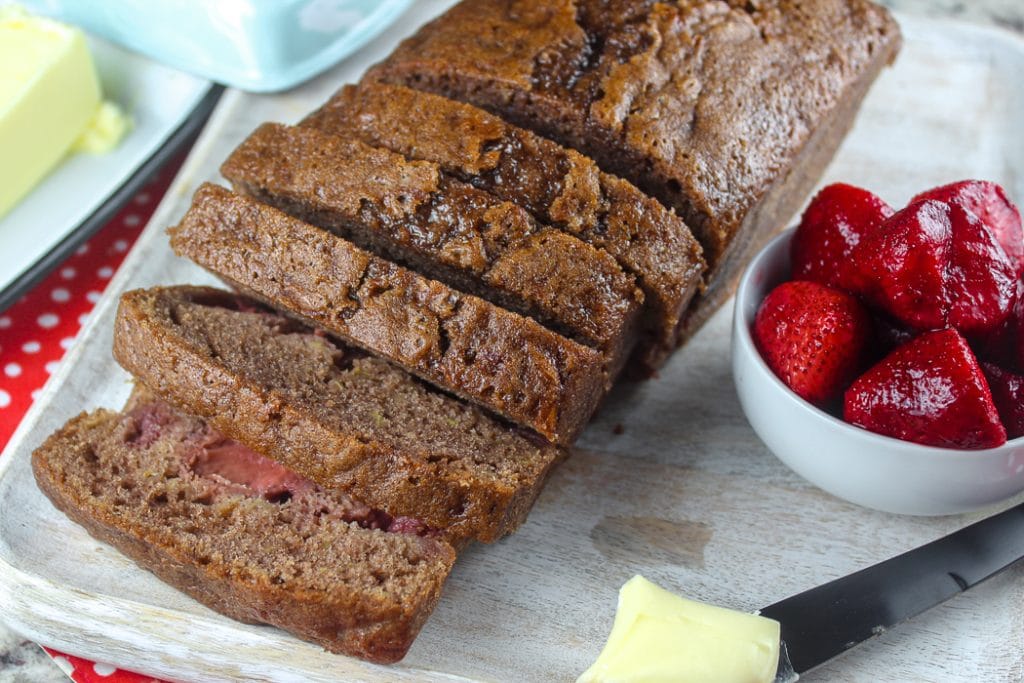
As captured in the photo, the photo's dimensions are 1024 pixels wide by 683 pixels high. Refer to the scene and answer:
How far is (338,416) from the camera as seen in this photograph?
2.61m

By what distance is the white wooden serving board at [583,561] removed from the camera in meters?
2.54

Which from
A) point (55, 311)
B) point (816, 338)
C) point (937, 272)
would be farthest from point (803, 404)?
point (55, 311)

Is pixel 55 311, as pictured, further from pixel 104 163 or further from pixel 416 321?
pixel 416 321

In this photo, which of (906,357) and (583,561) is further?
(583,561)

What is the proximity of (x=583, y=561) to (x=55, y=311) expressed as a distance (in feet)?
6.74

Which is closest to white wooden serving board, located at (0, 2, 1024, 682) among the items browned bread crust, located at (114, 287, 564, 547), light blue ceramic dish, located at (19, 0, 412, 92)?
browned bread crust, located at (114, 287, 564, 547)

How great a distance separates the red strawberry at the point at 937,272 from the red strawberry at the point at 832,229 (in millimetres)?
158

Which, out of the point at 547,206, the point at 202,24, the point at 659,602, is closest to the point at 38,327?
the point at 202,24

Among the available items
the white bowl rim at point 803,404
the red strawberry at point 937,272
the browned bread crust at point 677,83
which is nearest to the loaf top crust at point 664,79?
the browned bread crust at point 677,83

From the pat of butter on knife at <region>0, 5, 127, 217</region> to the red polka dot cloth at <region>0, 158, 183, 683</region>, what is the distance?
285 millimetres

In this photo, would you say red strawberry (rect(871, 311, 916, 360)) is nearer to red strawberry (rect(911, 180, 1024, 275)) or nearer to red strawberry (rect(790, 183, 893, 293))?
red strawberry (rect(790, 183, 893, 293))

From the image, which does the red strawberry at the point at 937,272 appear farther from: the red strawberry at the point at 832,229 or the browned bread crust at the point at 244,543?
the browned bread crust at the point at 244,543

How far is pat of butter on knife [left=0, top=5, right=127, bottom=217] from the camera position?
3.65 meters

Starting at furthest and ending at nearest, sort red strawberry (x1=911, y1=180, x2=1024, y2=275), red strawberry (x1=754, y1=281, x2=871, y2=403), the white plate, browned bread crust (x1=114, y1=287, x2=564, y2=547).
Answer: the white plate, red strawberry (x1=911, y1=180, x2=1024, y2=275), red strawberry (x1=754, y1=281, x2=871, y2=403), browned bread crust (x1=114, y1=287, x2=564, y2=547)
